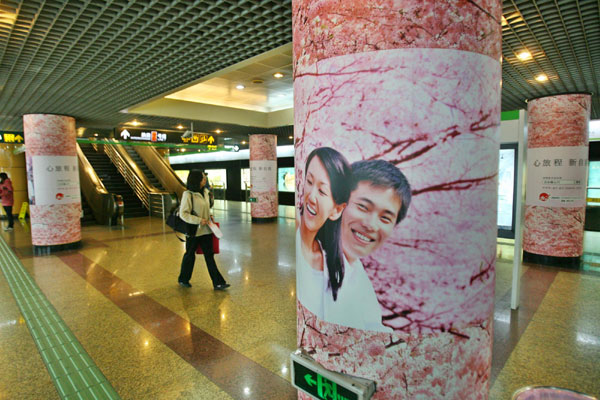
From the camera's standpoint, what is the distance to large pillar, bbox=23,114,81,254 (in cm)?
689

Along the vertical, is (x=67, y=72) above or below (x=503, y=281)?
above

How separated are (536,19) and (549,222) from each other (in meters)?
3.97

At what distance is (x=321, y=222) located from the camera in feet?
4.23

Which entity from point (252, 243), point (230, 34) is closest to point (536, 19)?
point (230, 34)

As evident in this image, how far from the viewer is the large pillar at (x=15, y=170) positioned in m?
13.0

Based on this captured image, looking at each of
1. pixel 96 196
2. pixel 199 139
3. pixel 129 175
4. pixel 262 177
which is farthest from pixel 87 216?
pixel 262 177

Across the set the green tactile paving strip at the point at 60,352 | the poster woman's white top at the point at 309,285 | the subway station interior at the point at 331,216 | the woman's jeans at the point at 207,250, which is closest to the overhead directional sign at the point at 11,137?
the subway station interior at the point at 331,216

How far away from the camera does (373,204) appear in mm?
1166

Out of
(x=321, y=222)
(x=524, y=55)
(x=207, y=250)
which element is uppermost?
(x=524, y=55)

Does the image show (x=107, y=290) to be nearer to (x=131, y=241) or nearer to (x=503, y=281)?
(x=131, y=241)

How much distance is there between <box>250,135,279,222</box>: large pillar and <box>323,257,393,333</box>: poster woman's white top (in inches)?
394

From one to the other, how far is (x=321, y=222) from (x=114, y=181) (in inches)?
598

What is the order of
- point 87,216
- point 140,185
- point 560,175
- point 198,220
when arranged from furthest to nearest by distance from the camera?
point 140,185 < point 87,216 < point 560,175 < point 198,220

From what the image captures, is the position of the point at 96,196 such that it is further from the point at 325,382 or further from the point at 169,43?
the point at 325,382
